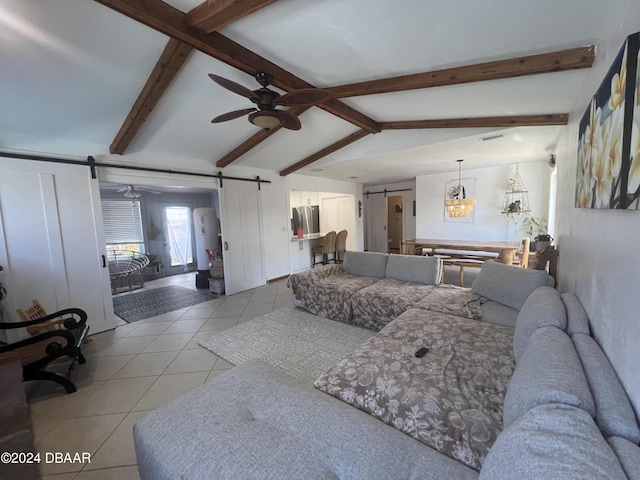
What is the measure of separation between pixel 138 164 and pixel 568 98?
16.2ft

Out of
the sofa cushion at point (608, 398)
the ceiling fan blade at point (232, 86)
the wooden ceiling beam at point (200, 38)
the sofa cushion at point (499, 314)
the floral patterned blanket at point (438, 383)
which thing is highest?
the wooden ceiling beam at point (200, 38)

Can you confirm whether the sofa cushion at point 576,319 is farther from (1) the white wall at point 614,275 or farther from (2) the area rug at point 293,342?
(2) the area rug at point 293,342

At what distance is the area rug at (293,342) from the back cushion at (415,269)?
3.10 ft

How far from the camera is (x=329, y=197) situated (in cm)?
766

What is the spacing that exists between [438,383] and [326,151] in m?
4.03

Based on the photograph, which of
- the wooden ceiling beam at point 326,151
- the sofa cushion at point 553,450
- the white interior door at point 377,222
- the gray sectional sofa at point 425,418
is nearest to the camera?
the sofa cushion at point 553,450

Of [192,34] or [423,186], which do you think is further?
[423,186]

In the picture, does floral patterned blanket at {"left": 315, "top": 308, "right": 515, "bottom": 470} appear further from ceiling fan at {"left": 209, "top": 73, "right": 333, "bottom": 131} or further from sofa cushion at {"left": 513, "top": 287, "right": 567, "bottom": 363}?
ceiling fan at {"left": 209, "top": 73, "right": 333, "bottom": 131}

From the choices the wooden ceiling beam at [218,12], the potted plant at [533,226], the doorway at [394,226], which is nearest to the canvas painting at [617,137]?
the wooden ceiling beam at [218,12]

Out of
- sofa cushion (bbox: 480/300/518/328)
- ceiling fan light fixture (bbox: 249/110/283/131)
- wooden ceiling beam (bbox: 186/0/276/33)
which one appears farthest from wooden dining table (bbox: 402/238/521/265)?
wooden ceiling beam (bbox: 186/0/276/33)

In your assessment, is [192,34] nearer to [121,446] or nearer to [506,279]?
[121,446]

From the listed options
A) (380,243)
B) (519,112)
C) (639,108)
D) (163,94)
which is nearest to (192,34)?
(163,94)

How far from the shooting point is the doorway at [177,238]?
6.45 metres

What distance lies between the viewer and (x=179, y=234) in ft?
21.9
